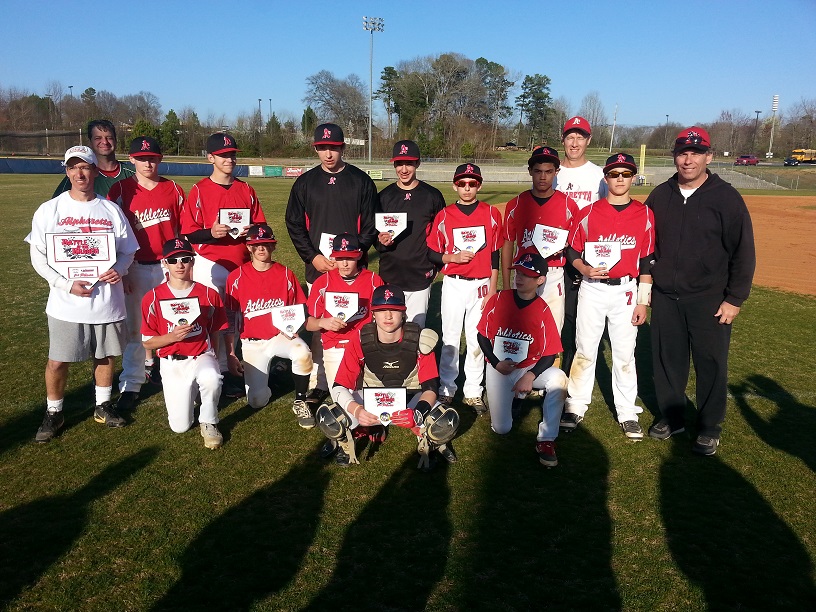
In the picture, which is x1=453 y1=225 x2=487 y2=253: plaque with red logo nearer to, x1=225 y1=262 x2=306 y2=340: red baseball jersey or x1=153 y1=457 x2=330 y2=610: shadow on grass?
x1=225 y1=262 x2=306 y2=340: red baseball jersey

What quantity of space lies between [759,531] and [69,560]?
14.2ft

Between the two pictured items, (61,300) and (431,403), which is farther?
(61,300)

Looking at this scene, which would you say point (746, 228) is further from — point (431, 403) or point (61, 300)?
point (61, 300)

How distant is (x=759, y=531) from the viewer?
Result: 3.80 metres

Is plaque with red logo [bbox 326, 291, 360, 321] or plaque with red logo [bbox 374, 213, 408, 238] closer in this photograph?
plaque with red logo [bbox 326, 291, 360, 321]

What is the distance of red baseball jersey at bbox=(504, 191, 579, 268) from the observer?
546 centimetres

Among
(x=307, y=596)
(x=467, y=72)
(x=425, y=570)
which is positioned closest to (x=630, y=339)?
(x=425, y=570)

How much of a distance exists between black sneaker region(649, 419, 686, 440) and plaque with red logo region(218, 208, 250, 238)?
4344mm

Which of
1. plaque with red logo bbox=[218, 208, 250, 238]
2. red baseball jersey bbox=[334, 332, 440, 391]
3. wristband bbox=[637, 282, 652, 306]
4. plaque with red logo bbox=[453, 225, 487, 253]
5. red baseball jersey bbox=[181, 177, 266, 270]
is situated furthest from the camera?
red baseball jersey bbox=[181, 177, 266, 270]

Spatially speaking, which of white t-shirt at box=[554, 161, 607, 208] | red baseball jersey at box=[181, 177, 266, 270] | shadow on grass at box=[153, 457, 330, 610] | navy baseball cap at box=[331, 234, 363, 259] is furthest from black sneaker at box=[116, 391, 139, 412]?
white t-shirt at box=[554, 161, 607, 208]

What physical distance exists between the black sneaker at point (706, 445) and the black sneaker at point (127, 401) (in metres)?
5.15

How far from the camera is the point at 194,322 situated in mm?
5086

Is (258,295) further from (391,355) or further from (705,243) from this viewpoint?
(705,243)

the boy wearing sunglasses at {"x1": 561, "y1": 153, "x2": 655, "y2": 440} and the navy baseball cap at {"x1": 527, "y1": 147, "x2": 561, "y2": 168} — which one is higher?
the navy baseball cap at {"x1": 527, "y1": 147, "x2": 561, "y2": 168}
